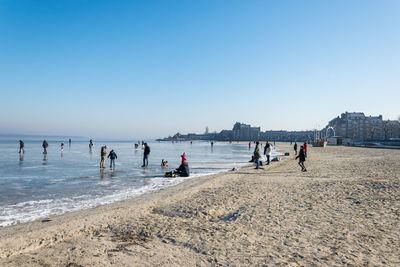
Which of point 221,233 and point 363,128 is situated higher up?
point 363,128

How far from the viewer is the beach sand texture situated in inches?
172

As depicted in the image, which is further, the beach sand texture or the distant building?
the distant building

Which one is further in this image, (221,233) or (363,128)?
(363,128)

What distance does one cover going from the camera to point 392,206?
23.5ft

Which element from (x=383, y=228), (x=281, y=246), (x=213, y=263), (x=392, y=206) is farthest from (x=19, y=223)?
(x=392, y=206)

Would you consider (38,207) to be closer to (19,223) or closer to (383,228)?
(19,223)

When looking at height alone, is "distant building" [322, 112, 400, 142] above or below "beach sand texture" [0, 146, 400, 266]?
above

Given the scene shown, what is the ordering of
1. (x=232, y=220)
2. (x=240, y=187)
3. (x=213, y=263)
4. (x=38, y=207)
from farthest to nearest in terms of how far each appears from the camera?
1. (x=240, y=187)
2. (x=38, y=207)
3. (x=232, y=220)
4. (x=213, y=263)

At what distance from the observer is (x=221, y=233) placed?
5.55 meters

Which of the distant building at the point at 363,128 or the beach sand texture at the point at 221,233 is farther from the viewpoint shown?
the distant building at the point at 363,128

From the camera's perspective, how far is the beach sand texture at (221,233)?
172 inches

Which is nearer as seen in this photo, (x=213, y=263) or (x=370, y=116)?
(x=213, y=263)

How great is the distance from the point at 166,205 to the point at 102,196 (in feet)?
11.4

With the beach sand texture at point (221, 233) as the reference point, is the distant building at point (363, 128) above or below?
above
